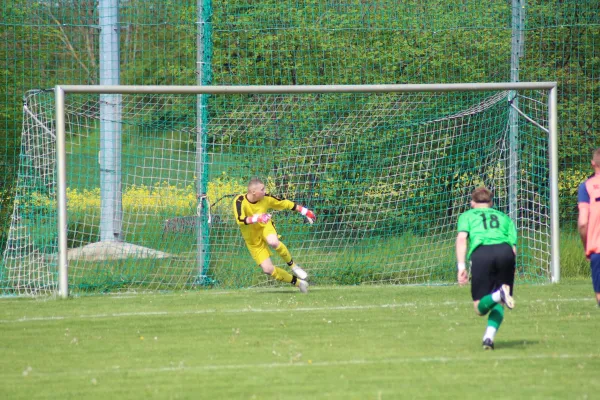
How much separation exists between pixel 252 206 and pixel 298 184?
5.92 ft

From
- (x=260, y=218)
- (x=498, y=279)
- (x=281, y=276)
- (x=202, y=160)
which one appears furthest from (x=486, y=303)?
(x=202, y=160)

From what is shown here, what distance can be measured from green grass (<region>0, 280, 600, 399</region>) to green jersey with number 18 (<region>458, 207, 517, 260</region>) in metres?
0.95

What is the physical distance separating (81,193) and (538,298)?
6646 millimetres

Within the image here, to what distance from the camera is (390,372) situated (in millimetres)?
6496

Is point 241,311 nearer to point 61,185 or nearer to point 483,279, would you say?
point 61,185

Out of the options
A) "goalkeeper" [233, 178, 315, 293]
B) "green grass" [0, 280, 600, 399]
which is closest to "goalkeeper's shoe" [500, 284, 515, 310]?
"green grass" [0, 280, 600, 399]

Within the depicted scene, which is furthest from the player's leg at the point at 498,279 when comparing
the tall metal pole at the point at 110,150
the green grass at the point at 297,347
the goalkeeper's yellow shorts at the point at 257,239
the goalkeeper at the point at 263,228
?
the tall metal pole at the point at 110,150

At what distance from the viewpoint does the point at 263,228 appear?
11.6 metres

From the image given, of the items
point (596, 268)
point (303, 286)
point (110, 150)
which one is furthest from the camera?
point (110, 150)

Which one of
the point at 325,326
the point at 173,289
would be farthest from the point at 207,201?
the point at 325,326

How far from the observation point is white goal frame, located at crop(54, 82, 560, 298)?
10.8 metres

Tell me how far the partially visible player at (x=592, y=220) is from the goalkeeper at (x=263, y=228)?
177 inches

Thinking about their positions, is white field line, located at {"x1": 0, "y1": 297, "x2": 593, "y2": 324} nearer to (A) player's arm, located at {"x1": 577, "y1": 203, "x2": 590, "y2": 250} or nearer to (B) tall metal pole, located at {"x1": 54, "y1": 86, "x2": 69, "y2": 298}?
(B) tall metal pole, located at {"x1": 54, "y1": 86, "x2": 69, "y2": 298}

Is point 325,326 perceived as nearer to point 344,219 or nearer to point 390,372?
point 390,372
